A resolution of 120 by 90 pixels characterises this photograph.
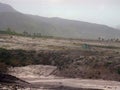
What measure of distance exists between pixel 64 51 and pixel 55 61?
6332 millimetres

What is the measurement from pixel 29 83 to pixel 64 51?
21.1 m

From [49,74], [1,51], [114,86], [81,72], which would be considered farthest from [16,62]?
[114,86]

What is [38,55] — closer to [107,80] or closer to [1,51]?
[1,51]

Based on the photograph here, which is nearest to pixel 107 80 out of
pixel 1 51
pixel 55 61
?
pixel 55 61

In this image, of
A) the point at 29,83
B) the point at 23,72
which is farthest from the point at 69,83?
the point at 23,72

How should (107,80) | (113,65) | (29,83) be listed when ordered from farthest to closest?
(113,65) < (107,80) < (29,83)

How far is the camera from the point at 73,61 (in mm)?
61312

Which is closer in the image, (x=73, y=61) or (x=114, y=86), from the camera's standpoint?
(x=114, y=86)

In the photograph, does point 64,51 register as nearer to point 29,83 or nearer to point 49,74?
point 49,74

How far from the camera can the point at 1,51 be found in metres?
63.3

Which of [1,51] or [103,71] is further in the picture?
[1,51]

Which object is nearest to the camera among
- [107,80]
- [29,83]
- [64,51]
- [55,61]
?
[29,83]

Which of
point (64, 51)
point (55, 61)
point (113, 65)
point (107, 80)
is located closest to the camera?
point (107, 80)

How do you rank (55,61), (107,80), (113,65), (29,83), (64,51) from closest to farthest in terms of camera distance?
(29,83) → (107,80) → (113,65) → (55,61) → (64,51)
